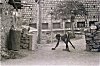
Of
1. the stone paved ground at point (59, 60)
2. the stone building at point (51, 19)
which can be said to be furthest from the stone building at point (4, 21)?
the stone building at point (51, 19)

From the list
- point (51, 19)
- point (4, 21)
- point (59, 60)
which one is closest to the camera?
point (59, 60)

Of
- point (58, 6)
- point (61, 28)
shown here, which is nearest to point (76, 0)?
point (58, 6)

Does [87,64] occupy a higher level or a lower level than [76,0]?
lower

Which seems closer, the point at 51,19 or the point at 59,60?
the point at 59,60

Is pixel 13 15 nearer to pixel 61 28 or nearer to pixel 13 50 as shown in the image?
pixel 13 50

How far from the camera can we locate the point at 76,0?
1952 centimetres

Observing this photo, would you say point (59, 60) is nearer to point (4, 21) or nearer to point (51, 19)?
point (4, 21)

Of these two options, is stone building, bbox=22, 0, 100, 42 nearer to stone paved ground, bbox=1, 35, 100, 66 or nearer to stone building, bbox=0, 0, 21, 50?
stone building, bbox=0, 0, 21, 50

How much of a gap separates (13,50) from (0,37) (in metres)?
0.74

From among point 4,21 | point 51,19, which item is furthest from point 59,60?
point 51,19

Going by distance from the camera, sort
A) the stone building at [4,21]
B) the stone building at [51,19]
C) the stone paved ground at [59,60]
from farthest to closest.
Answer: the stone building at [51,19] → the stone building at [4,21] → the stone paved ground at [59,60]

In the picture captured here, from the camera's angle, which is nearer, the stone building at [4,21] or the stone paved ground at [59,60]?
the stone paved ground at [59,60]

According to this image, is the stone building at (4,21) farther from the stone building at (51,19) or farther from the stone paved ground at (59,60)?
the stone building at (51,19)

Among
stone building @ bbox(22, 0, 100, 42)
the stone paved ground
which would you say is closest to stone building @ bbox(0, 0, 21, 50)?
the stone paved ground
